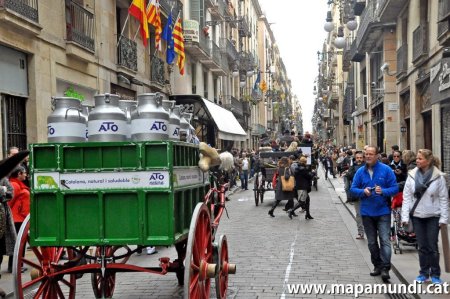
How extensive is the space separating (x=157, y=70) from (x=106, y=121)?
17244mm

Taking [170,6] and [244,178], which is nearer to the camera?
[170,6]

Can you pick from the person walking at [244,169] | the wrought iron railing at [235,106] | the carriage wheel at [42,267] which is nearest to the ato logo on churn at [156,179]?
the carriage wheel at [42,267]

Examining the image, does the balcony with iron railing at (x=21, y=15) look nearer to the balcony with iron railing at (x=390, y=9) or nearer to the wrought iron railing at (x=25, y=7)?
the wrought iron railing at (x=25, y=7)

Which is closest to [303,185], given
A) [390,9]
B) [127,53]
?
[127,53]

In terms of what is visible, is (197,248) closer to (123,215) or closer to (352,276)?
(123,215)

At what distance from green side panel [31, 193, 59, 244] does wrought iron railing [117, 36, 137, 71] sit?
13.7m

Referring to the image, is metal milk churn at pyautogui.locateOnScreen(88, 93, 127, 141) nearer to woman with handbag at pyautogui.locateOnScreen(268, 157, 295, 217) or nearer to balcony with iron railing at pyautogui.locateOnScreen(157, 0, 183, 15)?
woman with handbag at pyautogui.locateOnScreen(268, 157, 295, 217)

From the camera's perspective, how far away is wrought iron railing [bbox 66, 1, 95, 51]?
46.3 ft

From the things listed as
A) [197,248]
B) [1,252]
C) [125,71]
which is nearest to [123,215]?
[197,248]

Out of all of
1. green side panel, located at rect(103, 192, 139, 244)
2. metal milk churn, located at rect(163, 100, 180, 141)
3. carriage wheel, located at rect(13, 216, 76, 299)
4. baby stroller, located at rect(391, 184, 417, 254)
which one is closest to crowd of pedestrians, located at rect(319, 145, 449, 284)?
baby stroller, located at rect(391, 184, 417, 254)

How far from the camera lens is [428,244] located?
6285mm

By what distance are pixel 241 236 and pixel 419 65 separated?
963cm

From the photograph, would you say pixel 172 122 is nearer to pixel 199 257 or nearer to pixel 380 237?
pixel 199 257

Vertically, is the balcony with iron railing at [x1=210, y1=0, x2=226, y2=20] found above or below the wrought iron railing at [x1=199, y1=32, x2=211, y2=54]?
above
